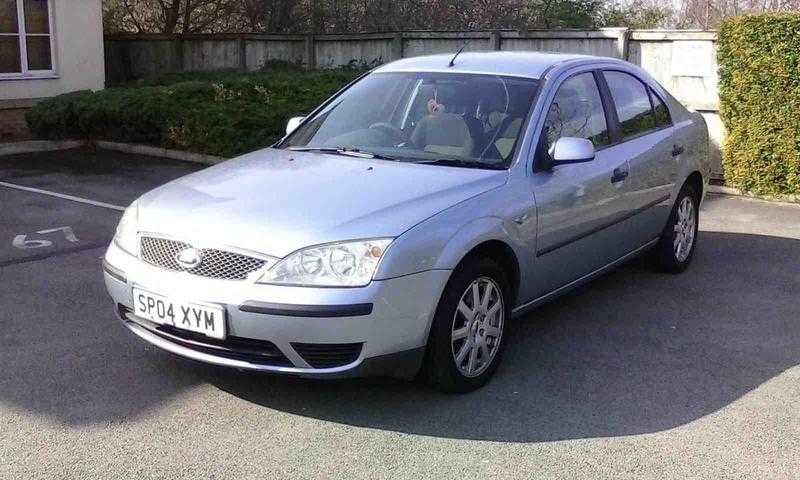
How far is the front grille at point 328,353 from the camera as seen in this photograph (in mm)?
3986

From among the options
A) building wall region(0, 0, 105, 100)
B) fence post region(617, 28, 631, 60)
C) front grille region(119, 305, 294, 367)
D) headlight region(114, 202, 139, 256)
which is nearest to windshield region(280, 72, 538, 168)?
headlight region(114, 202, 139, 256)

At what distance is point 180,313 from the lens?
411 centimetres

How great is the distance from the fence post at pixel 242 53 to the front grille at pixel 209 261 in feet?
48.0

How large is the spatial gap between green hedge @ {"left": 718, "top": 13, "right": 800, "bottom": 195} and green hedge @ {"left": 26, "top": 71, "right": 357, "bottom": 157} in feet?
19.0

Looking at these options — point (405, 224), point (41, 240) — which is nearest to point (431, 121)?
point (405, 224)

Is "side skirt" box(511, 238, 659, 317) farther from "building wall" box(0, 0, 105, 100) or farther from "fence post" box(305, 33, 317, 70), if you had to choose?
"building wall" box(0, 0, 105, 100)

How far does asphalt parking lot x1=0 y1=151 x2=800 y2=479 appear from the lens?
3.81 m

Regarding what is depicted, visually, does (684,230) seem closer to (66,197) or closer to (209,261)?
(209,261)

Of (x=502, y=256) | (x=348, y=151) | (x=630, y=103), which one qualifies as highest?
(x=630, y=103)

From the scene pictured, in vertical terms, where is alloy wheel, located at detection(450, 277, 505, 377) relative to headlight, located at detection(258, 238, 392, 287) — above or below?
below

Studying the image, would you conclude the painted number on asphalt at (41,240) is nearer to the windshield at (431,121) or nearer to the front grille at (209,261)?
the windshield at (431,121)

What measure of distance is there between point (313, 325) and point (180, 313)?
2.14ft

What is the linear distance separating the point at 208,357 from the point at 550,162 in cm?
216

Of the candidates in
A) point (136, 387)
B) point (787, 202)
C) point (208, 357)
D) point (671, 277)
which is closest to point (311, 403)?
point (208, 357)
